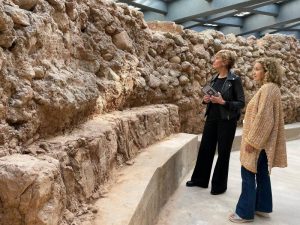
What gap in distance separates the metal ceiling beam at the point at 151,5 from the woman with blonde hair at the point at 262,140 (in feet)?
18.4

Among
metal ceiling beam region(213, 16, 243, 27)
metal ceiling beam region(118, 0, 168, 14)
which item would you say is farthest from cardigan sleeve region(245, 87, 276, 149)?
metal ceiling beam region(213, 16, 243, 27)

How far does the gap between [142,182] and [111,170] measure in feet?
1.07

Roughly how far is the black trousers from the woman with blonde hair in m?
0.61

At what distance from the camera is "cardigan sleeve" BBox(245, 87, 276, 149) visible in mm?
2998

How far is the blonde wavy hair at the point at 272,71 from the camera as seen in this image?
121 inches

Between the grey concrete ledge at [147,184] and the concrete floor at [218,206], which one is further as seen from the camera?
the concrete floor at [218,206]

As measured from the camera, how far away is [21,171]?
5.36 feet

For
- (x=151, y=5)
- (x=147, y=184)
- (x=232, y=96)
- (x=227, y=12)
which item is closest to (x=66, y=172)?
(x=147, y=184)

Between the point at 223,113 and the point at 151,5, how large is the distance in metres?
5.51

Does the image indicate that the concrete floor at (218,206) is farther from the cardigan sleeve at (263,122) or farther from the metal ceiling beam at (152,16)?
the metal ceiling beam at (152,16)

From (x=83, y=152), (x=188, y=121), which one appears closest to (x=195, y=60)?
(x=188, y=121)

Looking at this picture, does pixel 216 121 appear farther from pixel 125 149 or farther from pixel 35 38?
pixel 35 38

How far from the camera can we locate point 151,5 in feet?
28.2

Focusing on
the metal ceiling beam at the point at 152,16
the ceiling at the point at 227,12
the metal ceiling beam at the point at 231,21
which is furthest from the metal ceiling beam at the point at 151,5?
the metal ceiling beam at the point at 231,21
